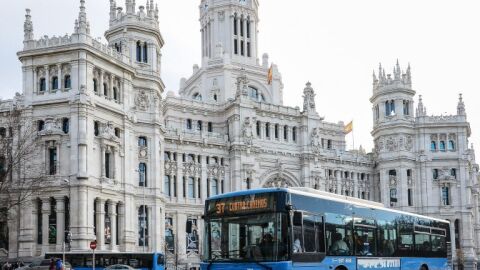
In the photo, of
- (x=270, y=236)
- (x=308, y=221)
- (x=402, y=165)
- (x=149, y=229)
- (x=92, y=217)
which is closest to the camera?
(x=270, y=236)

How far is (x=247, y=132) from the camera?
264 feet

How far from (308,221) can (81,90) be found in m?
36.6

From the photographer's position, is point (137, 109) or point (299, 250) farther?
point (137, 109)

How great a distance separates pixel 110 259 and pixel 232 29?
48.4 meters

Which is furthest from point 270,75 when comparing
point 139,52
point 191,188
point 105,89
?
point 105,89

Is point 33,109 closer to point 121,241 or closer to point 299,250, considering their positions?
point 121,241

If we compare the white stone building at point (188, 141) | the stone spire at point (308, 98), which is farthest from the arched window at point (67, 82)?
the stone spire at point (308, 98)

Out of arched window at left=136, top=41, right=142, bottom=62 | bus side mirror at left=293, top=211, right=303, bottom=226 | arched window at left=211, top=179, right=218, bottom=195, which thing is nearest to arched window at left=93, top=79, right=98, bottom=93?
arched window at left=136, top=41, right=142, bottom=62

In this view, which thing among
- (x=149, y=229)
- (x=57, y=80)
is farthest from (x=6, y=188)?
(x=149, y=229)

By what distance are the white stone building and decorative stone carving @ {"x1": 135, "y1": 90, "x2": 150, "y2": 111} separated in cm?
12

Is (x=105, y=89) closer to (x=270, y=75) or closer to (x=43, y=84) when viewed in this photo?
(x=43, y=84)

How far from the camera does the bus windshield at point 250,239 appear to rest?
22.5 m

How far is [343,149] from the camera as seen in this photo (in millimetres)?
97312

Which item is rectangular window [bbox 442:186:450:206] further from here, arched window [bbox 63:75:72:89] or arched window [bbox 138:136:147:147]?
arched window [bbox 63:75:72:89]
